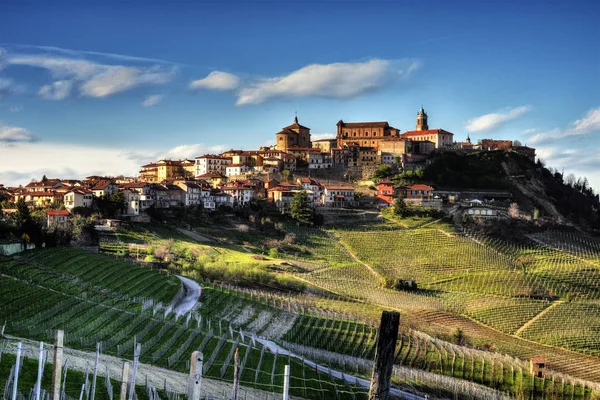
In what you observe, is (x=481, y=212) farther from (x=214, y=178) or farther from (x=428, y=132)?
(x=214, y=178)

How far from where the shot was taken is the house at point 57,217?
5294 centimetres

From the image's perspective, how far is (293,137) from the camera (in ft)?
308

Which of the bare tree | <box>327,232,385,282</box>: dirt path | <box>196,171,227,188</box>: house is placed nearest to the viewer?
<box>327,232,385,282</box>: dirt path

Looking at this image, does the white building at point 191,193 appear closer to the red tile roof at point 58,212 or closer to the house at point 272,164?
the house at point 272,164

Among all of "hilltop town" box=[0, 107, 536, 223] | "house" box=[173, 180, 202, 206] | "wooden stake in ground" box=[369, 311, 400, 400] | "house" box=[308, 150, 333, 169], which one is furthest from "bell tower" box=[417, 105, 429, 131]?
"wooden stake in ground" box=[369, 311, 400, 400]

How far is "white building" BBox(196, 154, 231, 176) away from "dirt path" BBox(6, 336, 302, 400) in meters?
65.3

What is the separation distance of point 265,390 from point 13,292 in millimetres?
13396

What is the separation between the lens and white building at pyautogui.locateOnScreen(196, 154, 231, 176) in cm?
8695

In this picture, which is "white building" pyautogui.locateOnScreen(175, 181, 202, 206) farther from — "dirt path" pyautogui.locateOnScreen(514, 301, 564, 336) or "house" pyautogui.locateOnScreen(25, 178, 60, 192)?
"dirt path" pyautogui.locateOnScreen(514, 301, 564, 336)

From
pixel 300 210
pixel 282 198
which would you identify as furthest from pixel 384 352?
pixel 282 198

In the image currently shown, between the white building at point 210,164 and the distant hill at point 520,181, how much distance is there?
87.2 feet

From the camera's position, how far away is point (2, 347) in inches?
758

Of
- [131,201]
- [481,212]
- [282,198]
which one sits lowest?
[481,212]

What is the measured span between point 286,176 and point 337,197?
9649mm
